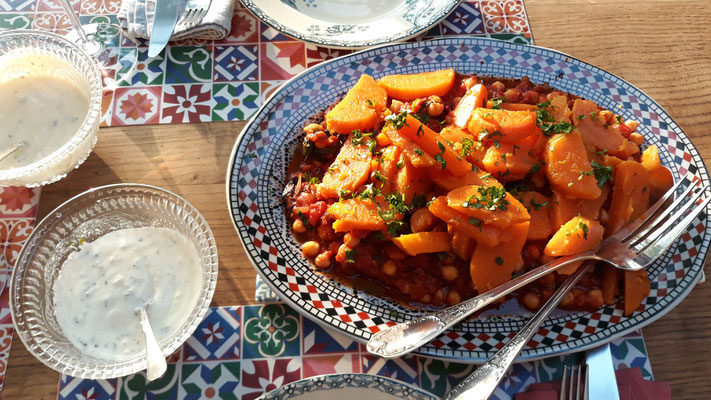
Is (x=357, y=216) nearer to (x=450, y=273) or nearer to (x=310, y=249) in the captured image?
(x=310, y=249)

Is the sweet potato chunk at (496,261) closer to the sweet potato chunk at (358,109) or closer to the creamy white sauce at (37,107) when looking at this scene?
the sweet potato chunk at (358,109)

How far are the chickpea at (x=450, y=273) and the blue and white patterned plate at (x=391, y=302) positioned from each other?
18cm

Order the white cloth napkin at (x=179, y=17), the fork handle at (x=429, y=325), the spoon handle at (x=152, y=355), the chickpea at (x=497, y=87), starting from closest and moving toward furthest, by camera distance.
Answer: the spoon handle at (x=152, y=355), the fork handle at (x=429, y=325), the chickpea at (x=497, y=87), the white cloth napkin at (x=179, y=17)

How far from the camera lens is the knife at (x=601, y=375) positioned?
1861 millimetres

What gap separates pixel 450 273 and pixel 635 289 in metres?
0.70

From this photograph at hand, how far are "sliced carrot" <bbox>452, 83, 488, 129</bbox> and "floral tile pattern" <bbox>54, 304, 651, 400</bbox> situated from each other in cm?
101

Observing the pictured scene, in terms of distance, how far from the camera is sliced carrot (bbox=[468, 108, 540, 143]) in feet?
7.11

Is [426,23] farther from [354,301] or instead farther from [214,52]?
[354,301]

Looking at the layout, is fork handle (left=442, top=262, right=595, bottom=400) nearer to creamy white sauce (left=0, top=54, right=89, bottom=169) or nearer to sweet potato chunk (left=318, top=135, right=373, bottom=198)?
sweet potato chunk (left=318, top=135, right=373, bottom=198)

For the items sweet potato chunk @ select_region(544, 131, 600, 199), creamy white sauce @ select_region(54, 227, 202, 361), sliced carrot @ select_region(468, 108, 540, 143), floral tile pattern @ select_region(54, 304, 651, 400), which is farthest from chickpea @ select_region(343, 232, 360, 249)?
sweet potato chunk @ select_region(544, 131, 600, 199)

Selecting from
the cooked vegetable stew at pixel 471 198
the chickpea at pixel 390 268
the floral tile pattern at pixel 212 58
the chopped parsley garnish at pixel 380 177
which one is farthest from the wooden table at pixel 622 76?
the chopped parsley garnish at pixel 380 177

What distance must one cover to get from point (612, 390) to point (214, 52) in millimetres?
2400

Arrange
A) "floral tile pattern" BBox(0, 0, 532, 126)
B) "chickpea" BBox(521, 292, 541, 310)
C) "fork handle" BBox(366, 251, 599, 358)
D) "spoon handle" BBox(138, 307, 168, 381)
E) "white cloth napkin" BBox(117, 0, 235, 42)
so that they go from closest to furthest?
"spoon handle" BBox(138, 307, 168, 381) → "fork handle" BBox(366, 251, 599, 358) → "chickpea" BBox(521, 292, 541, 310) → "floral tile pattern" BBox(0, 0, 532, 126) → "white cloth napkin" BBox(117, 0, 235, 42)

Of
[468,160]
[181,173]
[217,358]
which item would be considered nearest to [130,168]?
[181,173]
